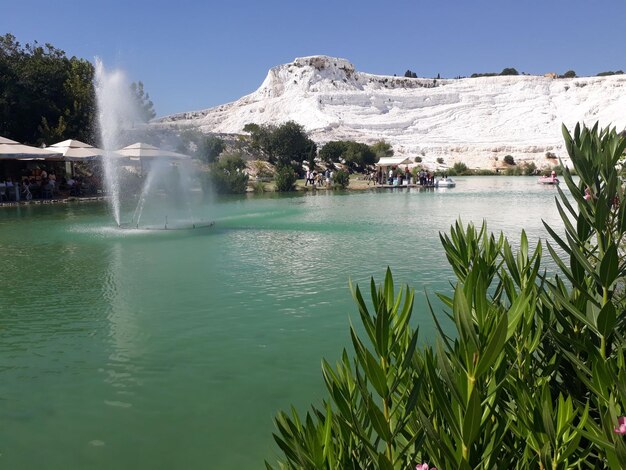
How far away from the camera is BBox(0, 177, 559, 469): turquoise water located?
14.3ft

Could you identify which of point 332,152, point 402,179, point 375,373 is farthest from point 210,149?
point 375,373

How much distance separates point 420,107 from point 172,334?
115 metres

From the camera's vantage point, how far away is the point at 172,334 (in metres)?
6.80

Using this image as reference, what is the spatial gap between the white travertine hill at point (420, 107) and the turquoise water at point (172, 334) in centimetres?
7205

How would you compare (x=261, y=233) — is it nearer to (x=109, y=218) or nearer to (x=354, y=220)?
(x=354, y=220)

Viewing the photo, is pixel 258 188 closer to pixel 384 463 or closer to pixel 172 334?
pixel 172 334

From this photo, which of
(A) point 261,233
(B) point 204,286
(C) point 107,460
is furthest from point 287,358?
(A) point 261,233

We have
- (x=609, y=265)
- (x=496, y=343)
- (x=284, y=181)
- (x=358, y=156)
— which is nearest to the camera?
(x=496, y=343)

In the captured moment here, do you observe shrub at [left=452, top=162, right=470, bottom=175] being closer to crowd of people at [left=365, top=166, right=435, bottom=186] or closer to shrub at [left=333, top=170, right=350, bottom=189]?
crowd of people at [left=365, top=166, right=435, bottom=186]

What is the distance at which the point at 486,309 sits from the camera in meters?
1.40

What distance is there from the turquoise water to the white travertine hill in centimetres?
7205

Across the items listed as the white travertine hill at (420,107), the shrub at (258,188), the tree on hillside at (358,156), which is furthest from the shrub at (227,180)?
the white travertine hill at (420,107)

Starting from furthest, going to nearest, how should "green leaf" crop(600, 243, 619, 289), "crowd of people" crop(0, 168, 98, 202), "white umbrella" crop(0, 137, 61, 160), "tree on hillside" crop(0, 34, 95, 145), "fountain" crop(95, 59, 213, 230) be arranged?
"tree on hillside" crop(0, 34, 95, 145), "crowd of people" crop(0, 168, 98, 202), "white umbrella" crop(0, 137, 61, 160), "fountain" crop(95, 59, 213, 230), "green leaf" crop(600, 243, 619, 289)

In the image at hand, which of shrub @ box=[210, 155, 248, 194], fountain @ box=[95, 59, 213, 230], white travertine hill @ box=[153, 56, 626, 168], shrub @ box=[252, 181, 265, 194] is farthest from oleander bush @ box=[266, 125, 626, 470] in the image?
white travertine hill @ box=[153, 56, 626, 168]
